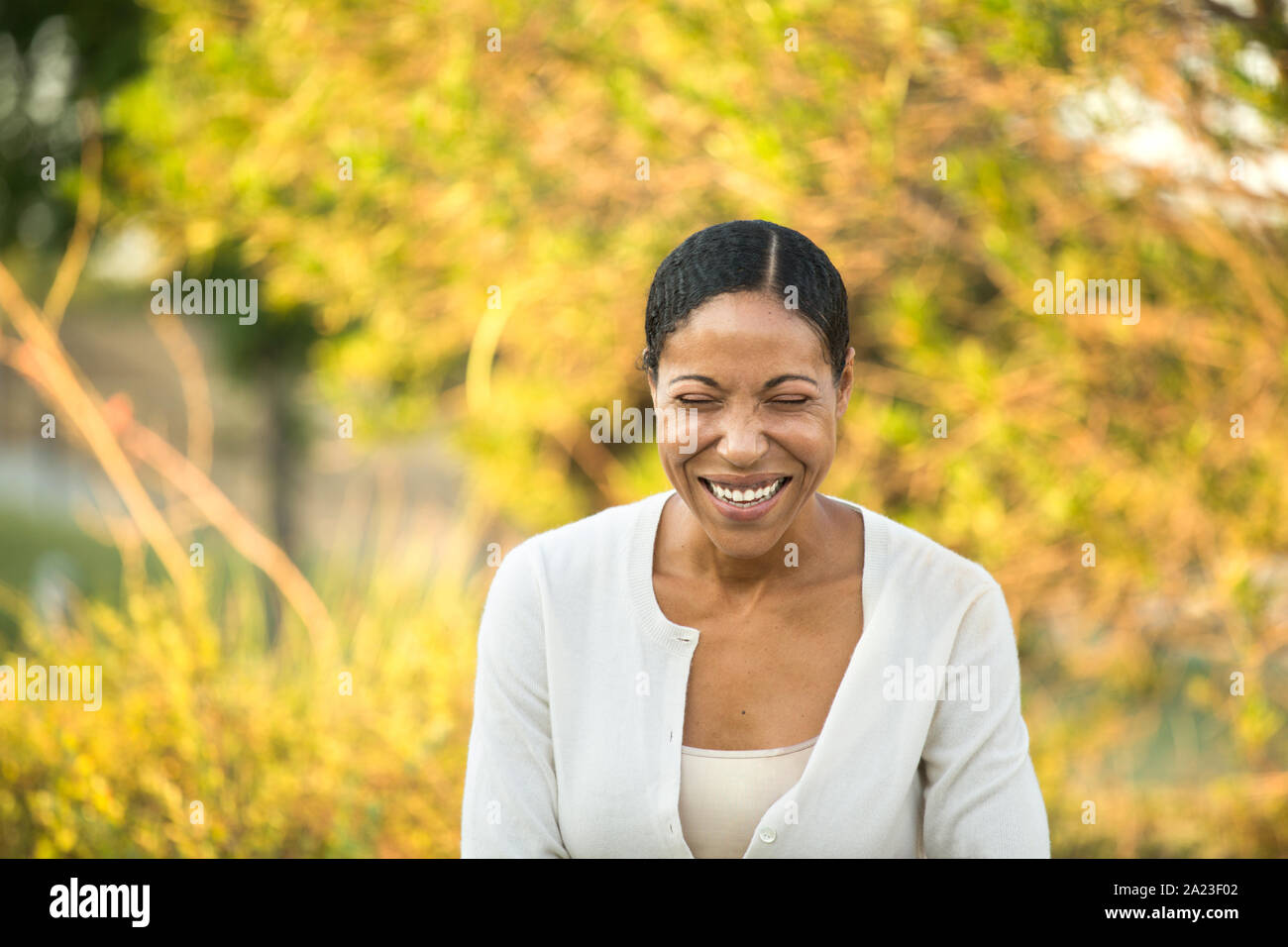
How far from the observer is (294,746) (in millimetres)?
3775

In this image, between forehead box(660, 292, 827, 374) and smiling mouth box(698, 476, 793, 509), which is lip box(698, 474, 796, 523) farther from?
forehead box(660, 292, 827, 374)

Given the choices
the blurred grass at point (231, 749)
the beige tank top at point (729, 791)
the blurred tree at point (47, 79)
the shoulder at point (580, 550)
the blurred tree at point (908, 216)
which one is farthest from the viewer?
the blurred tree at point (47, 79)

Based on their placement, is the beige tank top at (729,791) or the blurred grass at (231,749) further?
the blurred grass at (231,749)

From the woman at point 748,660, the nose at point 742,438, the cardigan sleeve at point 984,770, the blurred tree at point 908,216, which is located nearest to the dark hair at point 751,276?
the woman at point 748,660

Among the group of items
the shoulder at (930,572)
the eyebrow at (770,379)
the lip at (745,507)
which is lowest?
the shoulder at (930,572)

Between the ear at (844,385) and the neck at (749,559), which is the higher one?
the ear at (844,385)

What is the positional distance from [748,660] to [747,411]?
0.45 m

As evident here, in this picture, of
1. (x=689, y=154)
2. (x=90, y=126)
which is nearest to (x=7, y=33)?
(x=90, y=126)

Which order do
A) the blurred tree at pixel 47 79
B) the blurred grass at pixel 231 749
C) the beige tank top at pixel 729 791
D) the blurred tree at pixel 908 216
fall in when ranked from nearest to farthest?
1. the beige tank top at pixel 729 791
2. the blurred grass at pixel 231 749
3. the blurred tree at pixel 908 216
4. the blurred tree at pixel 47 79

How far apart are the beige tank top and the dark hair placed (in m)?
0.63

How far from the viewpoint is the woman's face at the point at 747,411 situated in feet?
5.94

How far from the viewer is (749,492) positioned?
6.18ft

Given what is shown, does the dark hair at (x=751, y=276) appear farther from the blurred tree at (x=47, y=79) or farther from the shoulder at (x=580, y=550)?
the blurred tree at (x=47, y=79)

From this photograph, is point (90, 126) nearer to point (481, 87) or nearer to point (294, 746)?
point (481, 87)
